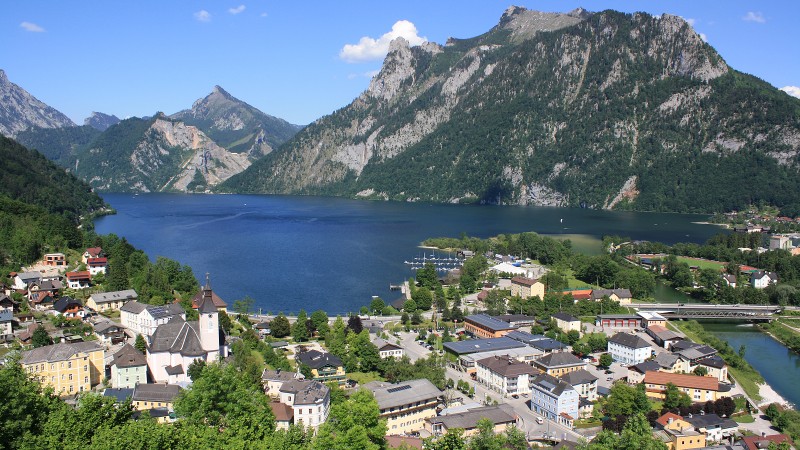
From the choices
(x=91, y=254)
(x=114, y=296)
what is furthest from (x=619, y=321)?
(x=91, y=254)

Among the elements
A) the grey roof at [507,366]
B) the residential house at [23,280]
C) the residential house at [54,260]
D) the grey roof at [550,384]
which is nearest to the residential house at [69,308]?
the residential house at [23,280]

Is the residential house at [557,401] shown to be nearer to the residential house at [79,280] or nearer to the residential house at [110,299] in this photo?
the residential house at [110,299]

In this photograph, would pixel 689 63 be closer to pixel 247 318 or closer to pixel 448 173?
pixel 448 173

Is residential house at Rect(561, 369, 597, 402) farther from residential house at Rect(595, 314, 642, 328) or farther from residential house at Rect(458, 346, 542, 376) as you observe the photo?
residential house at Rect(595, 314, 642, 328)

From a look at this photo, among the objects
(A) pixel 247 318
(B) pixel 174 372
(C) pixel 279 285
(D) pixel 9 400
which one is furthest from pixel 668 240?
(D) pixel 9 400

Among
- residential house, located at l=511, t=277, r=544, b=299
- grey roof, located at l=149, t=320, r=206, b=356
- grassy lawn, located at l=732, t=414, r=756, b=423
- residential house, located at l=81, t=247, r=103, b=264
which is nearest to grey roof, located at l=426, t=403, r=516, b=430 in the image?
grassy lawn, located at l=732, t=414, r=756, b=423

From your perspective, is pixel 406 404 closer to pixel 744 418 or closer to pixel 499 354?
pixel 499 354

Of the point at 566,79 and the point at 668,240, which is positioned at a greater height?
the point at 566,79
